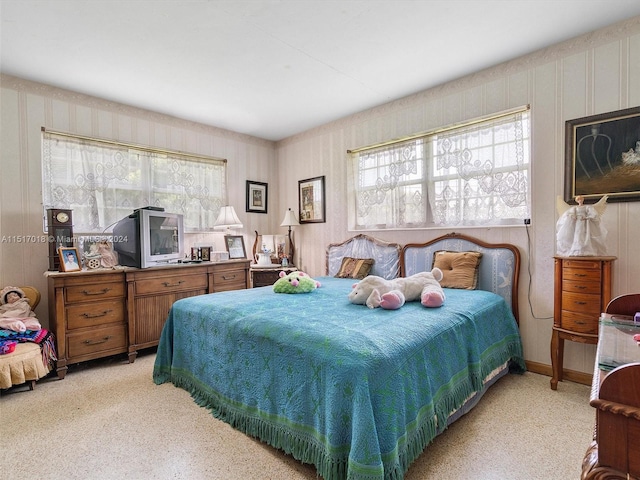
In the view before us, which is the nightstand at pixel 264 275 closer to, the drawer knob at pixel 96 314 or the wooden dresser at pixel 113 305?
the wooden dresser at pixel 113 305

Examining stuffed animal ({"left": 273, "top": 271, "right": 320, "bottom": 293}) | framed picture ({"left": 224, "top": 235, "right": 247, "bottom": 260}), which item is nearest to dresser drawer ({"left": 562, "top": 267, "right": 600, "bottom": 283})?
stuffed animal ({"left": 273, "top": 271, "right": 320, "bottom": 293})

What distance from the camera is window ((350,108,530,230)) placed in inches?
112

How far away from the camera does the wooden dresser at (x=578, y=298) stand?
2160 millimetres

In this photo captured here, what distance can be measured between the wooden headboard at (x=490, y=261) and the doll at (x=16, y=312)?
334 centimetres

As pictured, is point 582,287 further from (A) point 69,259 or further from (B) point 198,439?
(A) point 69,259

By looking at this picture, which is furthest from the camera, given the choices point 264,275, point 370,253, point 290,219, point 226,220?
point 290,219

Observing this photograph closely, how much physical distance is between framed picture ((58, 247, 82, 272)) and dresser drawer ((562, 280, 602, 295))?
3.90m

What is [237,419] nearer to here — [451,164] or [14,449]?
[14,449]

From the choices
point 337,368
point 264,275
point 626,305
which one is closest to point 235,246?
point 264,275

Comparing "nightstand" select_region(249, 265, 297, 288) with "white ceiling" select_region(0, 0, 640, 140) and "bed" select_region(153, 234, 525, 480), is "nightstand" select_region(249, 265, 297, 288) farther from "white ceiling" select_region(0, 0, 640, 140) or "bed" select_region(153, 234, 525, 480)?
"white ceiling" select_region(0, 0, 640, 140)

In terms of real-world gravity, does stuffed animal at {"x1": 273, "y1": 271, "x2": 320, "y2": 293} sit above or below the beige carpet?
above

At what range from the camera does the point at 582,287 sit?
223 cm

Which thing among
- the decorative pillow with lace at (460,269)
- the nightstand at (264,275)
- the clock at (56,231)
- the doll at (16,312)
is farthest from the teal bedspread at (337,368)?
the nightstand at (264,275)

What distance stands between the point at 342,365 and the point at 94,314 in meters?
2.59
